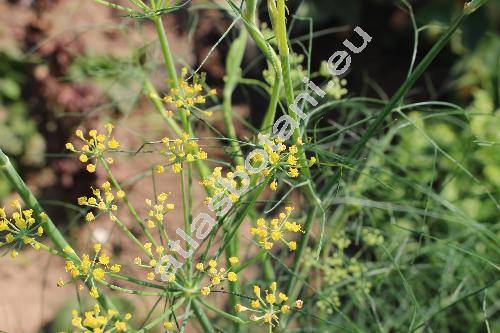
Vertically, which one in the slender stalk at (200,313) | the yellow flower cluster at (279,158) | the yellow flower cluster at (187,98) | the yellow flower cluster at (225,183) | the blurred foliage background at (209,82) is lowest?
the blurred foliage background at (209,82)

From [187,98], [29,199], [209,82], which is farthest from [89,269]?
[209,82]

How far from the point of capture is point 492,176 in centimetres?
251

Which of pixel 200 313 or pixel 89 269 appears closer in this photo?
pixel 89 269

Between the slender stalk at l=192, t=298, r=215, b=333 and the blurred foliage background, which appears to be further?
the blurred foliage background

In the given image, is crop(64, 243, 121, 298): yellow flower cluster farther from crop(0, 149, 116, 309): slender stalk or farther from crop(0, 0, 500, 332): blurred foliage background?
crop(0, 0, 500, 332): blurred foliage background

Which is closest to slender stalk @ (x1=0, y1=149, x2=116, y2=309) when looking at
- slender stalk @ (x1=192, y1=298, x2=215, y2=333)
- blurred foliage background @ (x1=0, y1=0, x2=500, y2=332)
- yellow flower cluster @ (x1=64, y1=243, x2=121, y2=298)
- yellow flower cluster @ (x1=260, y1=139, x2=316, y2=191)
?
yellow flower cluster @ (x1=64, y1=243, x2=121, y2=298)

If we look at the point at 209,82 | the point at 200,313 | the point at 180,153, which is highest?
the point at 180,153

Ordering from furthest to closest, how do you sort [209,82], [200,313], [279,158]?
[209,82]
[200,313]
[279,158]

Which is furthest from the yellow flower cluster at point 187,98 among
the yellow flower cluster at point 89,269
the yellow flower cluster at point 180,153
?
the yellow flower cluster at point 89,269

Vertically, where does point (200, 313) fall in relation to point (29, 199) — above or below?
below

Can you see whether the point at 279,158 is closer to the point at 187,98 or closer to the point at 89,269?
the point at 187,98

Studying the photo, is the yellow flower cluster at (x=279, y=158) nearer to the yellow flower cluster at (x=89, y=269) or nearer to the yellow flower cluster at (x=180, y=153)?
the yellow flower cluster at (x=180, y=153)

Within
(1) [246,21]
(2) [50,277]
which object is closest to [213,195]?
(1) [246,21]

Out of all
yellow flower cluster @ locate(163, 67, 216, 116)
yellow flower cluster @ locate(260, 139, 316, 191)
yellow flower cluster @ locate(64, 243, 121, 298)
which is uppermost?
yellow flower cluster @ locate(163, 67, 216, 116)
